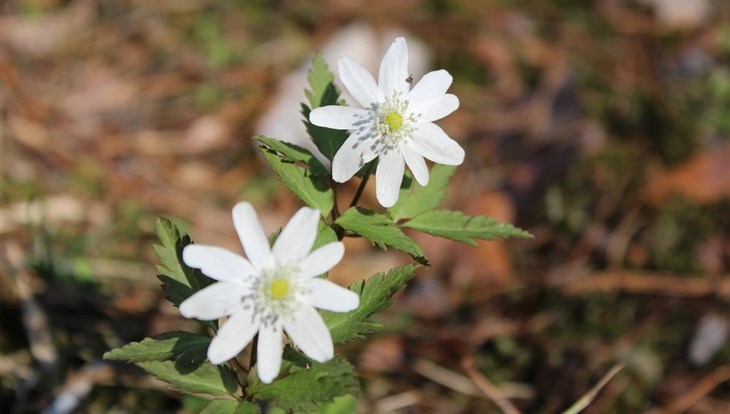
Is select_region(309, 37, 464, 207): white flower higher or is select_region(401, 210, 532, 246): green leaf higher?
select_region(309, 37, 464, 207): white flower

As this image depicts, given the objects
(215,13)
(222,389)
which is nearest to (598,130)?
(215,13)

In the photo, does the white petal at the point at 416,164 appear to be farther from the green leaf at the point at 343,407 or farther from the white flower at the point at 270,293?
the green leaf at the point at 343,407

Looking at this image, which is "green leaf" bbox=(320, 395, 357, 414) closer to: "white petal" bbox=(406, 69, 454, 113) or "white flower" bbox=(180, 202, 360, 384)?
"white flower" bbox=(180, 202, 360, 384)

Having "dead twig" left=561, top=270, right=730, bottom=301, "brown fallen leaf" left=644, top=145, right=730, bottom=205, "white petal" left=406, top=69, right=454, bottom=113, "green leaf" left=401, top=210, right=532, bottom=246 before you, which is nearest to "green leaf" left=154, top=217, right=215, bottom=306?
"green leaf" left=401, top=210, right=532, bottom=246

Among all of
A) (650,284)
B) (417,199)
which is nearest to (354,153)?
(417,199)

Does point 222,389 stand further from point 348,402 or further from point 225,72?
point 225,72

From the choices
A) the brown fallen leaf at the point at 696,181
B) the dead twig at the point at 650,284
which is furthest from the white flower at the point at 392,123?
the brown fallen leaf at the point at 696,181

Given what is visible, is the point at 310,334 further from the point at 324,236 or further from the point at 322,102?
the point at 322,102
